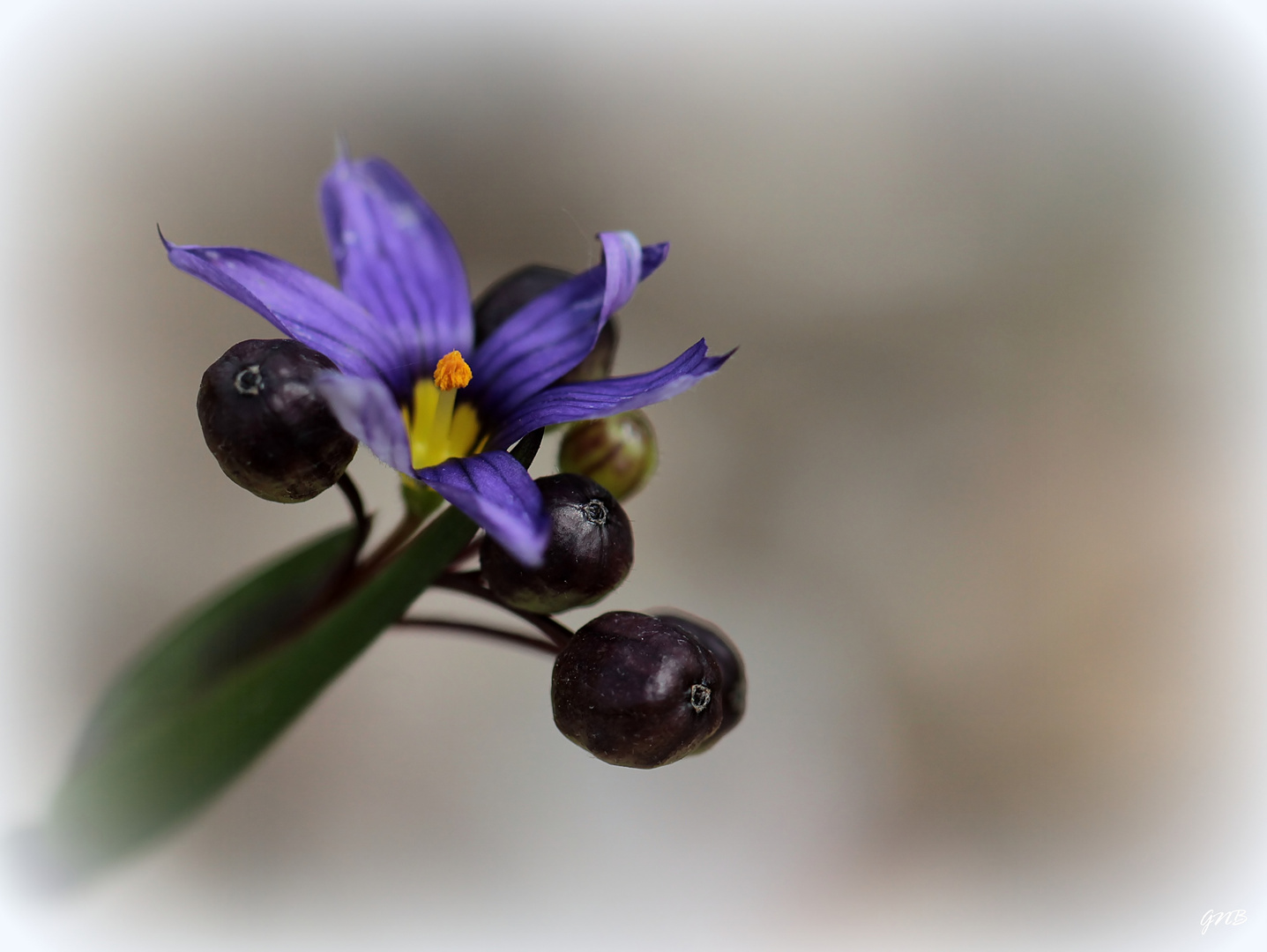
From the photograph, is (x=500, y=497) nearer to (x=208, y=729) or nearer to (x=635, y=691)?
(x=635, y=691)

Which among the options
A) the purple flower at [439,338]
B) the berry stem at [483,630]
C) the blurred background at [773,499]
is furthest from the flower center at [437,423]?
the blurred background at [773,499]

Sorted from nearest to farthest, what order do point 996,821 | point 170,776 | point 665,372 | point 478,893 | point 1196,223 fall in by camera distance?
1. point 665,372
2. point 170,776
3. point 478,893
4. point 996,821
5. point 1196,223

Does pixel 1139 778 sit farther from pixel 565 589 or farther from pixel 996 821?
pixel 565 589

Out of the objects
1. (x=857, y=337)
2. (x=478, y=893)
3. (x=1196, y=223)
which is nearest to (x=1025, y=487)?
(x=857, y=337)

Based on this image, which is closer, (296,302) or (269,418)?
(269,418)

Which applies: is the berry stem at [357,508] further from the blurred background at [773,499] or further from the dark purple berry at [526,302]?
the blurred background at [773,499]

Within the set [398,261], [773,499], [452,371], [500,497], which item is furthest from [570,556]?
[773,499]

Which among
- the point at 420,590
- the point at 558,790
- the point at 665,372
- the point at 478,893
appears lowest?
the point at 478,893
